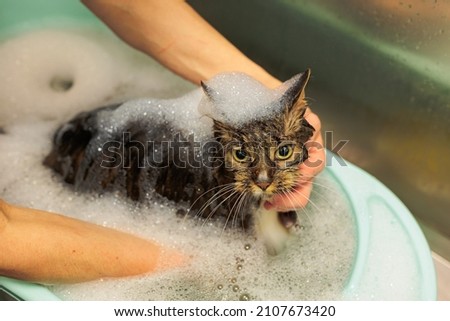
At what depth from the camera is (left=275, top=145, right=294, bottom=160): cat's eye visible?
0.71 metres

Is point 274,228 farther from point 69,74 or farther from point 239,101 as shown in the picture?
point 69,74

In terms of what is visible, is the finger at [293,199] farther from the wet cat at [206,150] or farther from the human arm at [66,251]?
the human arm at [66,251]

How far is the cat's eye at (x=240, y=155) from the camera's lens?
2.33 ft

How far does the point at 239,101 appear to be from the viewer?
0.73 m

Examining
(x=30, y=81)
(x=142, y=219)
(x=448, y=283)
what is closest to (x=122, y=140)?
(x=142, y=219)

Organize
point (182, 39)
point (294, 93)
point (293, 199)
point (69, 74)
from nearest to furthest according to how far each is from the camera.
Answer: point (294, 93) < point (293, 199) < point (182, 39) < point (69, 74)

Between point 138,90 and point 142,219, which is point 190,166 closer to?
point 142,219

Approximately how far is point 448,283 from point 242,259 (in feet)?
1.30

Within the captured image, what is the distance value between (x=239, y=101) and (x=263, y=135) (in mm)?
66

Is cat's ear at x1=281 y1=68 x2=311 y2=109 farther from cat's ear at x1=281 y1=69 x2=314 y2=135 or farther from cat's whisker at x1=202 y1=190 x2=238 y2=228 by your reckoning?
cat's whisker at x1=202 y1=190 x2=238 y2=228

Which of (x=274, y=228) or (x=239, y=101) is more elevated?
(x=239, y=101)

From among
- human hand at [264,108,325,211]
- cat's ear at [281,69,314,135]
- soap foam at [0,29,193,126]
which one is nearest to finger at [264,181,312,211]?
human hand at [264,108,325,211]

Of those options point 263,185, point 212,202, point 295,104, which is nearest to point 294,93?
point 295,104

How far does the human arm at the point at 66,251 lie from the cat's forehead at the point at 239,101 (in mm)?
224
